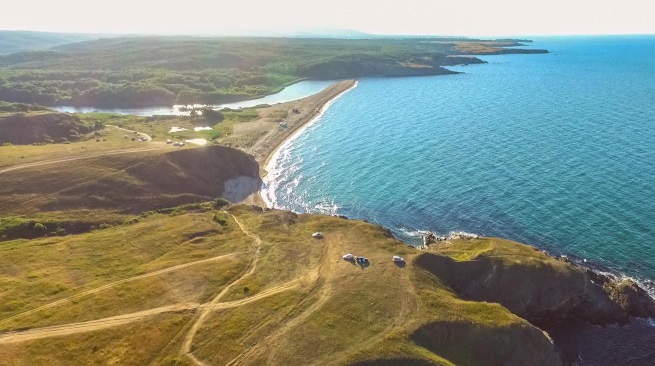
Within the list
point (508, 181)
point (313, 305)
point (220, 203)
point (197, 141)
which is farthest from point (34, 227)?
point (508, 181)

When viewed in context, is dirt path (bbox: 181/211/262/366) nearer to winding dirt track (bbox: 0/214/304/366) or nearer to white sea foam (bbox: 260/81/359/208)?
winding dirt track (bbox: 0/214/304/366)

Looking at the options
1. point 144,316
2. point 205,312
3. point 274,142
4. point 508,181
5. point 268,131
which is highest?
point 144,316

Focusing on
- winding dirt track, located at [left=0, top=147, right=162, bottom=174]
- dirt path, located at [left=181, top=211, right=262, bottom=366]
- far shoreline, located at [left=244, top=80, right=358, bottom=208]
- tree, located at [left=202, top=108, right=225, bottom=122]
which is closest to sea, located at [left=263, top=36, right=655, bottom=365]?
far shoreline, located at [left=244, top=80, right=358, bottom=208]

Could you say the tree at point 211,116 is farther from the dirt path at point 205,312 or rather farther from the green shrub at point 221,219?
the dirt path at point 205,312

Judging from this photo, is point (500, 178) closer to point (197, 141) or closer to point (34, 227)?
point (197, 141)

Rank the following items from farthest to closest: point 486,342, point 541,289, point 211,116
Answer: point 211,116, point 541,289, point 486,342

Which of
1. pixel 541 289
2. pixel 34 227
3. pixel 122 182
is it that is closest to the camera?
pixel 541 289
